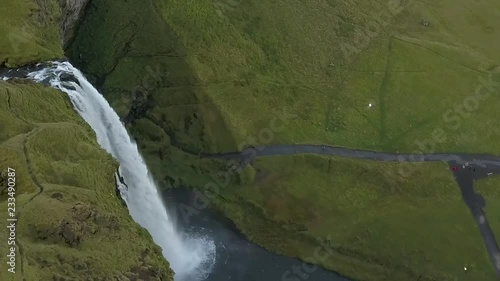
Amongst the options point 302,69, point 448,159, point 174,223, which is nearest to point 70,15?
point 174,223

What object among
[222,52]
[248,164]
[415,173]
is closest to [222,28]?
[222,52]

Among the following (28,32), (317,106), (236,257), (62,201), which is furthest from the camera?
(317,106)

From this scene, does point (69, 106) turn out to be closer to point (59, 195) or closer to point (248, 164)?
point (59, 195)

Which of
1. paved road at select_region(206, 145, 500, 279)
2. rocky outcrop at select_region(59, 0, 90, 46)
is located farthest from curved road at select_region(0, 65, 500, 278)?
rocky outcrop at select_region(59, 0, 90, 46)

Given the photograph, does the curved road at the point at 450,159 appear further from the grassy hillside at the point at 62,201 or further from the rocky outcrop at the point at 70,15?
the grassy hillside at the point at 62,201

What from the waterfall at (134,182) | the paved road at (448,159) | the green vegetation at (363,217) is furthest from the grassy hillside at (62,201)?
the paved road at (448,159)

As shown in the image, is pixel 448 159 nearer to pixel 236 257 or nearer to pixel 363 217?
pixel 363 217
